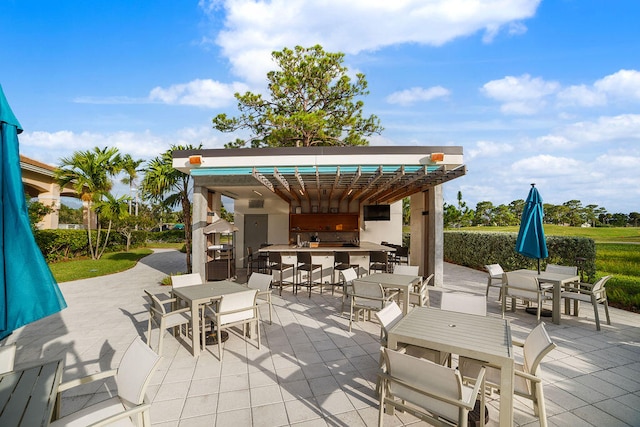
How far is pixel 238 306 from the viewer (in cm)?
390

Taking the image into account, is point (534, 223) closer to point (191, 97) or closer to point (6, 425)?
point (6, 425)

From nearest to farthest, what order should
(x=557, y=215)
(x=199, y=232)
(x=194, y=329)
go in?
(x=194, y=329) < (x=199, y=232) < (x=557, y=215)

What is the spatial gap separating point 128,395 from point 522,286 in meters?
6.09

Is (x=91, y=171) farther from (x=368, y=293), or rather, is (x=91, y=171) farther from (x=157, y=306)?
(x=368, y=293)

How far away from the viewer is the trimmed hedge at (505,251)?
755cm

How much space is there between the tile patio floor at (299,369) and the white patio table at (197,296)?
295 millimetres

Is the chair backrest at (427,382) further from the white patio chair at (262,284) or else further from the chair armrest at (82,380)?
the white patio chair at (262,284)

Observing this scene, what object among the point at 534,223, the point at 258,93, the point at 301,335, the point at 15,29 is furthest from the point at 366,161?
the point at 15,29

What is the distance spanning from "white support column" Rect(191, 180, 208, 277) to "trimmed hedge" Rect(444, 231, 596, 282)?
1037 centimetres

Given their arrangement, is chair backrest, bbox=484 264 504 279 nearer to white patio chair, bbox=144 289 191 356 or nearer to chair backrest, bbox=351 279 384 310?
chair backrest, bbox=351 279 384 310

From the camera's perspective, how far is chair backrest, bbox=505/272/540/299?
4965mm

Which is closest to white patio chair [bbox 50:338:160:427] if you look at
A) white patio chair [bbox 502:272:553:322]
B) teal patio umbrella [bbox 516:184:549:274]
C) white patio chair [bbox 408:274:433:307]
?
white patio chair [bbox 408:274:433:307]

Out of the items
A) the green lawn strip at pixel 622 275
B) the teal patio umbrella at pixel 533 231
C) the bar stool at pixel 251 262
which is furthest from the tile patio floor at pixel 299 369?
the bar stool at pixel 251 262

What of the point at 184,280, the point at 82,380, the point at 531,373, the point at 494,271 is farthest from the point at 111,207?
the point at 531,373
